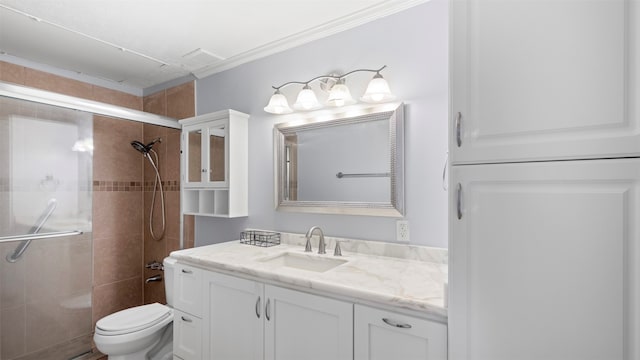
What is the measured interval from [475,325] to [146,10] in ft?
7.33

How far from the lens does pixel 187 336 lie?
1858mm

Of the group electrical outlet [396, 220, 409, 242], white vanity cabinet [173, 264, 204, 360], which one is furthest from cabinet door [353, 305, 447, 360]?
white vanity cabinet [173, 264, 204, 360]

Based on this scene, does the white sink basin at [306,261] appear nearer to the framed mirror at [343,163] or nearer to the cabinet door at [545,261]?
the framed mirror at [343,163]

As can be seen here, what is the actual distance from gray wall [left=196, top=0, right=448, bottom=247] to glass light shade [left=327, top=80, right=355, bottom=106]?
0.26 ft

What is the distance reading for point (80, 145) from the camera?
245 centimetres

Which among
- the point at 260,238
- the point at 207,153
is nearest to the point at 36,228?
the point at 207,153

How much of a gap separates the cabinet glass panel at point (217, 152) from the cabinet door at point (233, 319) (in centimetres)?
87

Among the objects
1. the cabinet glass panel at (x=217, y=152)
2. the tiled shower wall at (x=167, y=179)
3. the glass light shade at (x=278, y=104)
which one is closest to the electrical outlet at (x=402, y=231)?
the glass light shade at (x=278, y=104)

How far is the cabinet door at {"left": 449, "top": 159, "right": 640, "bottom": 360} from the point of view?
0.81 meters

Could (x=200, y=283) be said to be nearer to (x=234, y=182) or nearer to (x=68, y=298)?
(x=234, y=182)

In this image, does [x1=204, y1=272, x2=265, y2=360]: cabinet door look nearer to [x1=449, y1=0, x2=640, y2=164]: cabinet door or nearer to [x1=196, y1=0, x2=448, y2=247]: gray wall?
[x1=196, y1=0, x2=448, y2=247]: gray wall

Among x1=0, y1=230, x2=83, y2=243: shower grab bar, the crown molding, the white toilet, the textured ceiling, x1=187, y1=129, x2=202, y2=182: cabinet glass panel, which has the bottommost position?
the white toilet

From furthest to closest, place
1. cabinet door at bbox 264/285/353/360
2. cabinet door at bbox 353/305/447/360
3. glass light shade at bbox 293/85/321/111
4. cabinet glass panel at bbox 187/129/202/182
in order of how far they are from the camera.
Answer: cabinet glass panel at bbox 187/129/202/182 → glass light shade at bbox 293/85/321/111 → cabinet door at bbox 264/285/353/360 → cabinet door at bbox 353/305/447/360

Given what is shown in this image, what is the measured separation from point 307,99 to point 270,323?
4.30ft
